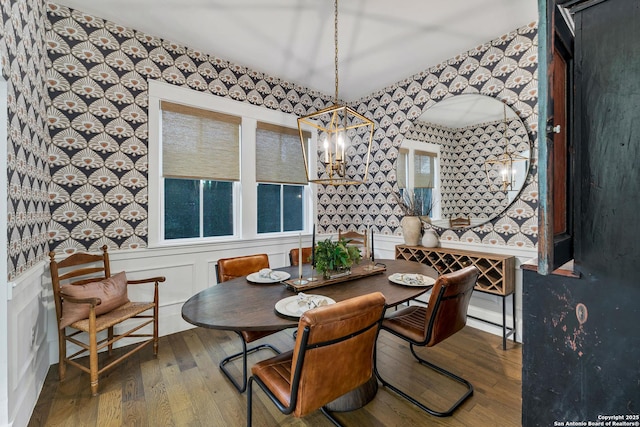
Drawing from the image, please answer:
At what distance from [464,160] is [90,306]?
3649mm

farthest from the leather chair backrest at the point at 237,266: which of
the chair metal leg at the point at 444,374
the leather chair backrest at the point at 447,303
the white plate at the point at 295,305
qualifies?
the leather chair backrest at the point at 447,303

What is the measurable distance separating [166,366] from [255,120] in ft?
8.95

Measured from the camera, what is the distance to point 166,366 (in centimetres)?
235

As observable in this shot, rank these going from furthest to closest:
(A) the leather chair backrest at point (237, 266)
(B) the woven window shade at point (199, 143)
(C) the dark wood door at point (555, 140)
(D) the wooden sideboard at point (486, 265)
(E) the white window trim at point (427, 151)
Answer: (E) the white window trim at point (427, 151) → (B) the woven window shade at point (199, 143) → (D) the wooden sideboard at point (486, 265) → (A) the leather chair backrest at point (237, 266) → (C) the dark wood door at point (555, 140)

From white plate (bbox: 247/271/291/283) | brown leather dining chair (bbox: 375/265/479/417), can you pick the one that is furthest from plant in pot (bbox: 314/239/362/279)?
brown leather dining chair (bbox: 375/265/479/417)

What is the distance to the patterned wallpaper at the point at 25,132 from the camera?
1.63m

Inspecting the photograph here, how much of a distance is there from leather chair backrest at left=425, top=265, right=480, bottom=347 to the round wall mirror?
4.61ft

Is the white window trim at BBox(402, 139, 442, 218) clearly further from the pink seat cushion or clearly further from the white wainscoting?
the pink seat cushion

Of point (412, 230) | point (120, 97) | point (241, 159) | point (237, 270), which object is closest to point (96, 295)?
point (237, 270)

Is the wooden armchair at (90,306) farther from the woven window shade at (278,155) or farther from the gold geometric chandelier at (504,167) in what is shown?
the gold geometric chandelier at (504,167)

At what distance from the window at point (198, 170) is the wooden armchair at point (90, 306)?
74 cm

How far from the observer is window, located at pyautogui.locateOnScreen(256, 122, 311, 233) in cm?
Result: 361

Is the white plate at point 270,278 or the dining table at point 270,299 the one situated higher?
the white plate at point 270,278

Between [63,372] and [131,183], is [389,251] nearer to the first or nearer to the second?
[131,183]
